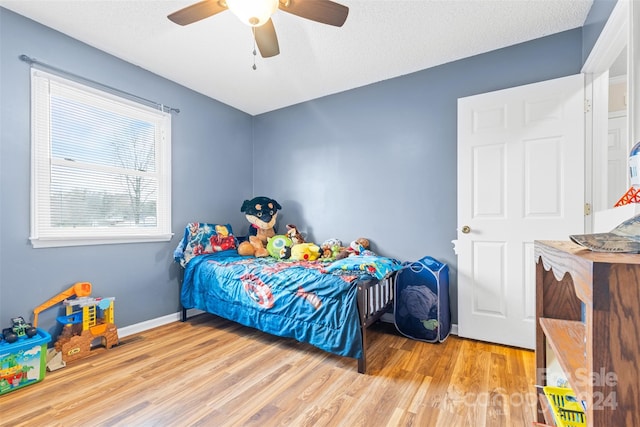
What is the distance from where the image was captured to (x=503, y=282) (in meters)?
2.28

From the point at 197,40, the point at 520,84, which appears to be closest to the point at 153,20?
the point at 197,40

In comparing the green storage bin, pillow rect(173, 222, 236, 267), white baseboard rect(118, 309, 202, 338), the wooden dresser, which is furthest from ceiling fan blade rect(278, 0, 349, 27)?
white baseboard rect(118, 309, 202, 338)

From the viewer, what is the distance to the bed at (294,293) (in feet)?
6.44

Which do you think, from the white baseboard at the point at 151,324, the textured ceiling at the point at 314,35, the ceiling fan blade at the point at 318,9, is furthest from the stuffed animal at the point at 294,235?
the ceiling fan blade at the point at 318,9

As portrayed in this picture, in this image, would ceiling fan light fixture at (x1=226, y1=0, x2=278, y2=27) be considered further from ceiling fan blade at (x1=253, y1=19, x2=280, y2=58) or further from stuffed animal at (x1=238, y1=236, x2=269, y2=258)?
stuffed animal at (x1=238, y1=236, x2=269, y2=258)

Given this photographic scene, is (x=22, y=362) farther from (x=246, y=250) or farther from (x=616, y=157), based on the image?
(x=616, y=157)

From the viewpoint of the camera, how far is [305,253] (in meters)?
2.89

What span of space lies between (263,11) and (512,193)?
2.12 meters

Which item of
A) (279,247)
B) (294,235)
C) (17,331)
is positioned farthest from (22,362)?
(294,235)

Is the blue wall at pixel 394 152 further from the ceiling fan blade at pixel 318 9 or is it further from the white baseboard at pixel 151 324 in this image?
the white baseboard at pixel 151 324

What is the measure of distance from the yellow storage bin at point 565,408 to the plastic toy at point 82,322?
279 cm

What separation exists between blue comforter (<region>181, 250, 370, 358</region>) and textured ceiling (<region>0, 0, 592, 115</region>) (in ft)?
5.86

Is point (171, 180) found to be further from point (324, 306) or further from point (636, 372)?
point (636, 372)

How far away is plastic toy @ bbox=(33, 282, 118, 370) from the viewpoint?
208 centimetres
